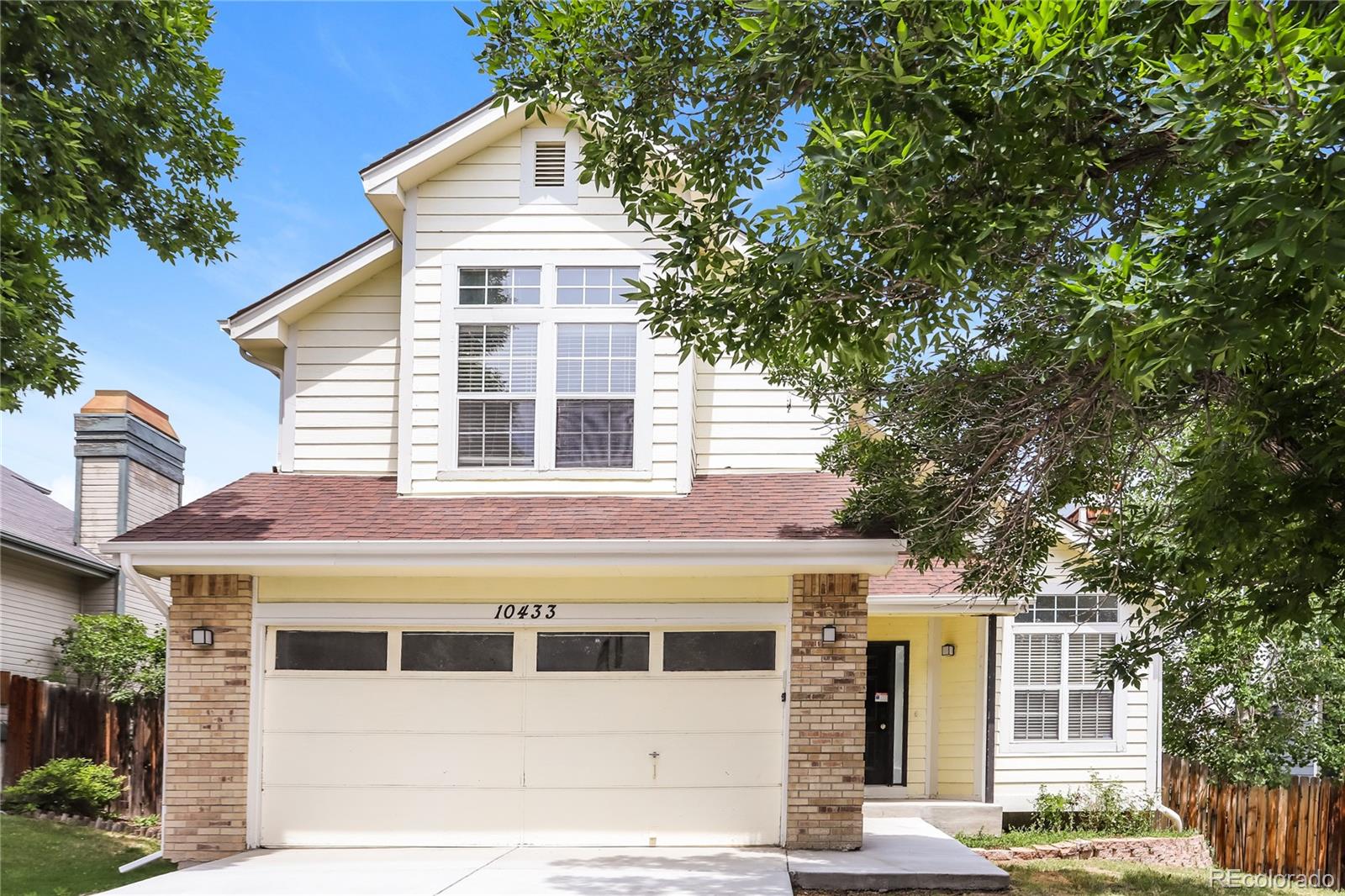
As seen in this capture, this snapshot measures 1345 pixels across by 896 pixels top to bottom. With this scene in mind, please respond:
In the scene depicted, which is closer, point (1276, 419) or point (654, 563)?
point (1276, 419)

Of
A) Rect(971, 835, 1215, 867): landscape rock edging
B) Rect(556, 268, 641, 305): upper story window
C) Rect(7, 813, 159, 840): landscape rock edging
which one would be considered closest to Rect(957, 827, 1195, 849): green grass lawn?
Rect(971, 835, 1215, 867): landscape rock edging

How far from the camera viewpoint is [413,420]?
37.8 ft

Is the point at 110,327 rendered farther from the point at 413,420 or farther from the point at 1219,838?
the point at 1219,838

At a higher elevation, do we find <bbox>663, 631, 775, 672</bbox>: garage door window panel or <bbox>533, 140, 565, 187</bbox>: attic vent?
<bbox>533, 140, 565, 187</bbox>: attic vent

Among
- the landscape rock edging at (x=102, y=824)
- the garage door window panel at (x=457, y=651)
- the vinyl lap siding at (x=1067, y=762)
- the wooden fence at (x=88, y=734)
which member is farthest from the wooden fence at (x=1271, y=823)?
the wooden fence at (x=88, y=734)

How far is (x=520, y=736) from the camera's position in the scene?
10.7m

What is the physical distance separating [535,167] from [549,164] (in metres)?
0.16

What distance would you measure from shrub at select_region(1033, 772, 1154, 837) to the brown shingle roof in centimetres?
613

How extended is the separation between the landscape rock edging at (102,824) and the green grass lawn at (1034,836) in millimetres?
9496

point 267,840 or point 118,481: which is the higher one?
point 118,481

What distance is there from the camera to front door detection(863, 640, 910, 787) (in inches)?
555

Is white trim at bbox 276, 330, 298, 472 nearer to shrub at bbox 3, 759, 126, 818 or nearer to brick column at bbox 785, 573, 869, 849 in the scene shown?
shrub at bbox 3, 759, 126, 818

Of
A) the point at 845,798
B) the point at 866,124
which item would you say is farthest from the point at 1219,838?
the point at 866,124

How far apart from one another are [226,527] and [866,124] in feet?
23.9
